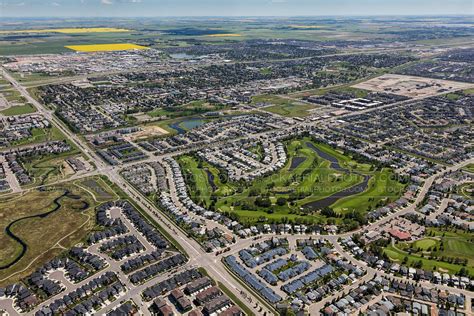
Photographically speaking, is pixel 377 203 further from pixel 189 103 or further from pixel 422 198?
pixel 189 103

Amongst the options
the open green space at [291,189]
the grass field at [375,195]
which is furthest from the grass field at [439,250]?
the grass field at [375,195]

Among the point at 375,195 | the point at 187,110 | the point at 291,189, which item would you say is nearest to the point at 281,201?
the point at 291,189

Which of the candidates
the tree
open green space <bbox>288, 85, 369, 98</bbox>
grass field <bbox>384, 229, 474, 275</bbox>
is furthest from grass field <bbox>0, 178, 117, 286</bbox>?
open green space <bbox>288, 85, 369, 98</bbox>

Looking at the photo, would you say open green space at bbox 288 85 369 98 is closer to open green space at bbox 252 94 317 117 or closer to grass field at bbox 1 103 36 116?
open green space at bbox 252 94 317 117

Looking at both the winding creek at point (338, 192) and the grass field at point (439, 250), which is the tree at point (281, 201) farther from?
the grass field at point (439, 250)

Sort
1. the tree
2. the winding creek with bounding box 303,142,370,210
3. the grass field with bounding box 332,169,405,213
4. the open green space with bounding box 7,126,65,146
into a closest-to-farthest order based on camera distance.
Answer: the grass field with bounding box 332,169,405,213, the tree, the winding creek with bounding box 303,142,370,210, the open green space with bounding box 7,126,65,146

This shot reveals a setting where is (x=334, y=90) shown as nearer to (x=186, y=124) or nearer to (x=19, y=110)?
(x=186, y=124)
